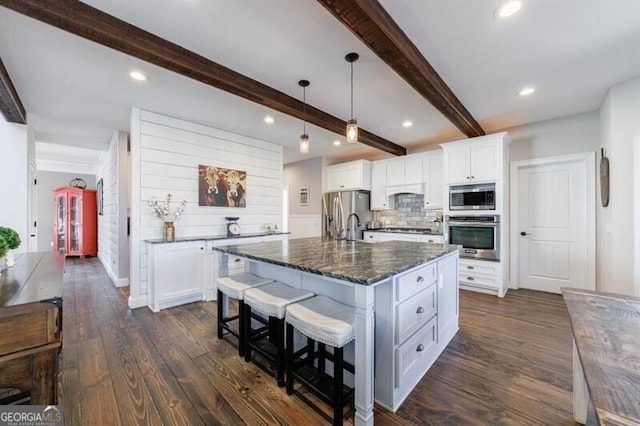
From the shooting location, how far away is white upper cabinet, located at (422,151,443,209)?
186 inches

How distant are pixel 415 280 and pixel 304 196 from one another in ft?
16.4

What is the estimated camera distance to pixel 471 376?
6.44ft

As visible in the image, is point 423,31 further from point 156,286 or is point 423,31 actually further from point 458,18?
point 156,286

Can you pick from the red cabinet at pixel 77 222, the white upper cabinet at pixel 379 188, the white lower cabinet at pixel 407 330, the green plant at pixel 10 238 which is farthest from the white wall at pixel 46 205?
the white lower cabinet at pixel 407 330

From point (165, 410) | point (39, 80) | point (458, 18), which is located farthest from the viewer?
point (39, 80)

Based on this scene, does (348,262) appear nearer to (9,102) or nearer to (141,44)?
(141,44)

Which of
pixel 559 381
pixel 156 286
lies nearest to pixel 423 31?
pixel 559 381

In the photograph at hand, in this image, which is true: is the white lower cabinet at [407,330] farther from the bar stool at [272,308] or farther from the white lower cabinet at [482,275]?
the white lower cabinet at [482,275]

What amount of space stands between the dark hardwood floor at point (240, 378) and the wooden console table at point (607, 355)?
1.42ft

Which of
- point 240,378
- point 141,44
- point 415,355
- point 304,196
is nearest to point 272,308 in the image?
point 240,378

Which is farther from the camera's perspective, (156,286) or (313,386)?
(156,286)

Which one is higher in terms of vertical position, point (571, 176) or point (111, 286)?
point (571, 176)

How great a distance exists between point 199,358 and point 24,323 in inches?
54.7

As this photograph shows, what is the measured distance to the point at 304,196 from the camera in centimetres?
665
